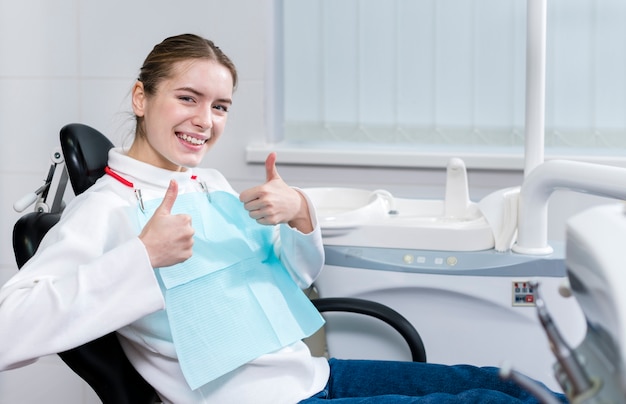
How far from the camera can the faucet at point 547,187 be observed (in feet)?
3.82

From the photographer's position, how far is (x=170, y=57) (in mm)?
1330

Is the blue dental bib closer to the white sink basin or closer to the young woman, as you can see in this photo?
the young woman

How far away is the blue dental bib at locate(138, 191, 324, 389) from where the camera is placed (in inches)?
47.3

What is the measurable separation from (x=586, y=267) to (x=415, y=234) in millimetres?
991

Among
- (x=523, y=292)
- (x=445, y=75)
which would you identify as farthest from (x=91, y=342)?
(x=445, y=75)

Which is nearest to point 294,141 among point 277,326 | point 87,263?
point 277,326

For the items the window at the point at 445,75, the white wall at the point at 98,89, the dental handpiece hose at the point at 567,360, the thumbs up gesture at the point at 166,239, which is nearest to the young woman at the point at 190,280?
the thumbs up gesture at the point at 166,239

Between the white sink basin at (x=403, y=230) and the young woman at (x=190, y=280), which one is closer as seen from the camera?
the young woman at (x=190, y=280)

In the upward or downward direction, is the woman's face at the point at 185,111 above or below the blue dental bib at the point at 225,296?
above

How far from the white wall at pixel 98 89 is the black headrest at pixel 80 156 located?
0.85 metres

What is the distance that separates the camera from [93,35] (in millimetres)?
2297

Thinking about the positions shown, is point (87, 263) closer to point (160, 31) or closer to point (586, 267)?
point (586, 267)

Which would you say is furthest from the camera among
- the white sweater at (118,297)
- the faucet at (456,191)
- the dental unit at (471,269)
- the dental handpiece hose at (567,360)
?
the faucet at (456,191)

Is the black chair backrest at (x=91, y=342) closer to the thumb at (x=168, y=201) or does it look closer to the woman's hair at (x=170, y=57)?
the woman's hair at (x=170, y=57)
